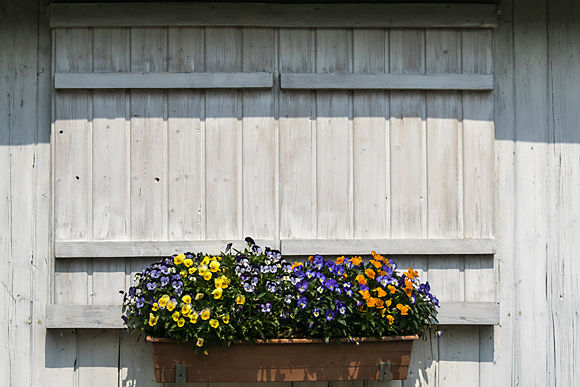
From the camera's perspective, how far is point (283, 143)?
262cm

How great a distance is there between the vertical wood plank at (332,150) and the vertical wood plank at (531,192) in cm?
89

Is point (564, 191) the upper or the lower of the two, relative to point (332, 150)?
lower

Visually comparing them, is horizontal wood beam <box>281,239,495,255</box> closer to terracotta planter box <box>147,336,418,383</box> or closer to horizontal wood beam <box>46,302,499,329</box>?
terracotta planter box <box>147,336,418,383</box>

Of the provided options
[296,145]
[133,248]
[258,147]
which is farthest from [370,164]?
[133,248]

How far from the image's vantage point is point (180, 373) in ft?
7.52

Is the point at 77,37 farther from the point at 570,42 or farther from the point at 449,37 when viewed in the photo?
the point at 570,42

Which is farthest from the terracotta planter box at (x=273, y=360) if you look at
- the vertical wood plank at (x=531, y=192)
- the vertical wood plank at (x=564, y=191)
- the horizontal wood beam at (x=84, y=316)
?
the vertical wood plank at (x=564, y=191)

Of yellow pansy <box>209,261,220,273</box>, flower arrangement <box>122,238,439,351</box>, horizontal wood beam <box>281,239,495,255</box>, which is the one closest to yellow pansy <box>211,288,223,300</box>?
flower arrangement <box>122,238,439,351</box>

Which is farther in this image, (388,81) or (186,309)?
→ (388,81)

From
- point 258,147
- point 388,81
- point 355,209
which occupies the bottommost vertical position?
point 355,209

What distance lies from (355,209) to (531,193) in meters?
0.92

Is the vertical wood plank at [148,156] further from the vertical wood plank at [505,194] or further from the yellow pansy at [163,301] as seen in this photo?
the vertical wood plank at [505,194]

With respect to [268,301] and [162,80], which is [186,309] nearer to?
[268,301]

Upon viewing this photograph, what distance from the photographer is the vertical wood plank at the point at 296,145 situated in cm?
261
